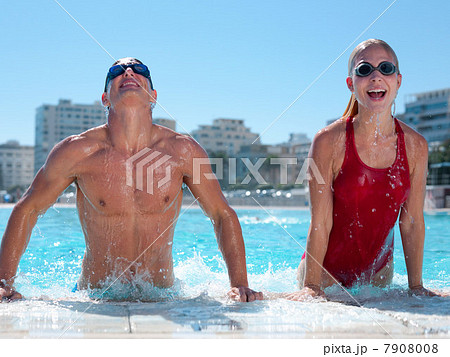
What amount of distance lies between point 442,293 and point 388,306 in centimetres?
84

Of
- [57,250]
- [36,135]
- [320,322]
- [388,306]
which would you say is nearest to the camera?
[320,322]

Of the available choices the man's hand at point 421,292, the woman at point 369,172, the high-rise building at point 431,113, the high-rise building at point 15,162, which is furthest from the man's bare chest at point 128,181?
the high-rise building at point 15,162

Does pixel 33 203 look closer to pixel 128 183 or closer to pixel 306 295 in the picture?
pixel 128 183

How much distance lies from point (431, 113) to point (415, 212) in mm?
75201

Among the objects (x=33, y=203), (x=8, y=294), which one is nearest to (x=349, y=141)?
(x=33, y=203)

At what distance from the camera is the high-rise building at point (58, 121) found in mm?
121625

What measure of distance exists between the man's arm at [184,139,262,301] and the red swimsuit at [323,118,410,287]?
2.67 feet

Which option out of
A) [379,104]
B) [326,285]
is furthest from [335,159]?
[326,285]

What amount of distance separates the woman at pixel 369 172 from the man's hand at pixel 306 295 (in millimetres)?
77

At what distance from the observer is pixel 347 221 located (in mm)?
4066

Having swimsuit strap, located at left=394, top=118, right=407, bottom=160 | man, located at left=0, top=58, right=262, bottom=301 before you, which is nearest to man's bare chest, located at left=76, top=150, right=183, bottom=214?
man, located at left=0, top=58, right=262, bottom=301

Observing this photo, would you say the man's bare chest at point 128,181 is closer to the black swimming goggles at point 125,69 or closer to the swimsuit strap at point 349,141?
the black swimming goggles at point 125,69

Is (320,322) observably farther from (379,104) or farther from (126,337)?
(379,104)

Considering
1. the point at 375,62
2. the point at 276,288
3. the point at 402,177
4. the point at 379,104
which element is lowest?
the point at 276,288
